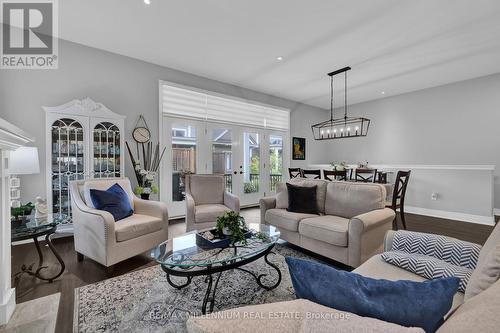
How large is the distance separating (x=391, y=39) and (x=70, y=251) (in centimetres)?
537

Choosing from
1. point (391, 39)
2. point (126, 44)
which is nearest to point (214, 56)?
point (126, 44)

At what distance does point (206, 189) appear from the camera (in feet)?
12.7

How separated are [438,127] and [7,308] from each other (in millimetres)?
7641

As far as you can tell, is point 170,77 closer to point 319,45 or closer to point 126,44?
point 126,44

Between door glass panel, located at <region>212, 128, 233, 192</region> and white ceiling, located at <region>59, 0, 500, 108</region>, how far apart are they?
1.24 m

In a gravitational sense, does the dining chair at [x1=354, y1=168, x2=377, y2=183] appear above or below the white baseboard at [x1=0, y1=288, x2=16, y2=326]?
above

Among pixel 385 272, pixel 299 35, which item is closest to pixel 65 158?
pixel 299 35

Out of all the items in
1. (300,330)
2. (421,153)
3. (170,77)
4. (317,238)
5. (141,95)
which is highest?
(170,77)

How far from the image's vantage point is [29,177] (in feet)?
10.7

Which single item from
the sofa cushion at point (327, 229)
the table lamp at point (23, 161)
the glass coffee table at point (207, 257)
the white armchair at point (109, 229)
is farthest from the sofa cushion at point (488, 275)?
the table lamp at point (23, 161)

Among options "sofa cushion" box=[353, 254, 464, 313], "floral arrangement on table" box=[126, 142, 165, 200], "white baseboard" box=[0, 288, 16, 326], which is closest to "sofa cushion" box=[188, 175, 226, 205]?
"floral arrangement on table" box=[126, 142, 165, 200]

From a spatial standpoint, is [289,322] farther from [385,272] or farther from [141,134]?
[141,134]

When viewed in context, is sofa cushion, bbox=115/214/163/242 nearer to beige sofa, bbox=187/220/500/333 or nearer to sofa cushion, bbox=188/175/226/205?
sofa cushion, bbox=188/175/226/205

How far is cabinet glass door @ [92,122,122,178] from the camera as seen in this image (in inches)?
142
